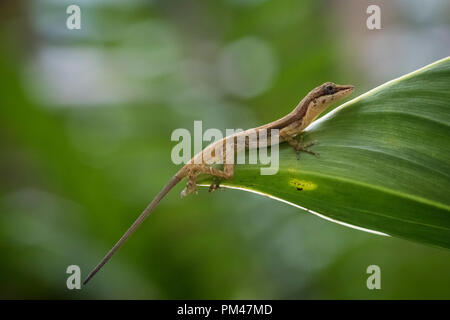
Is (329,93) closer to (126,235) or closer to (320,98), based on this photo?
(320,98)

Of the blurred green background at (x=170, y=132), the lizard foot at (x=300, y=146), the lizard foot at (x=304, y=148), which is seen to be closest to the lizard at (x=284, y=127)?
the lizard foot at (x=300, y=146)

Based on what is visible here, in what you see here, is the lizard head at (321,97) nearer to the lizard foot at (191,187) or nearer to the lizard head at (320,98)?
the lizard head at (320,98)

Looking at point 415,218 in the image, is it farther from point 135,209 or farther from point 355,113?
point 135,209

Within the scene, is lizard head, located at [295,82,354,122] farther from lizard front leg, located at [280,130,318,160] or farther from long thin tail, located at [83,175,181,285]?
long thin tail, located at [83,175,181,285]

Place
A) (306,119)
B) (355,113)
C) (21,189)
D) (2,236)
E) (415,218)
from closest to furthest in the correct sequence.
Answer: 1. (415,218)
2. (355,113)
3. (306,119)
4. (2,236)
5. (21,189)

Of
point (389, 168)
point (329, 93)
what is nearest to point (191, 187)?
point (329, 93)

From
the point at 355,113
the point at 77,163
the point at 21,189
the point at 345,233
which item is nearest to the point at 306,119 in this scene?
the point at 355,113

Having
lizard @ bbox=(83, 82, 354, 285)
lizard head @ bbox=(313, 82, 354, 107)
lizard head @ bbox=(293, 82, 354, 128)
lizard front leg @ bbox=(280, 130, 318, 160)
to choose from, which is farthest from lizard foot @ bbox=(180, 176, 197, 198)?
lizard head @ bbox=(313, 82, 354, 107)

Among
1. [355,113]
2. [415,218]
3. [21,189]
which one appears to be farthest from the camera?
[21,189]
